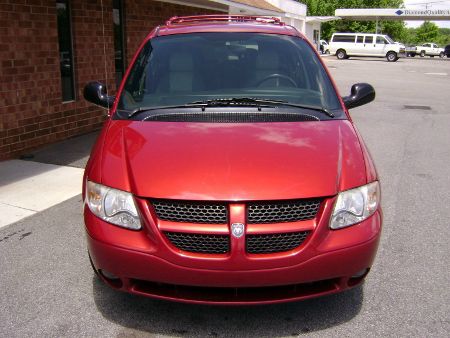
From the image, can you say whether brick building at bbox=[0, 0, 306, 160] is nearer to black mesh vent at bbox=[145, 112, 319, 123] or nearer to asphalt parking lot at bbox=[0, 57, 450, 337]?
asphalt parking lot at bbox=[0, 57, 450, 337]

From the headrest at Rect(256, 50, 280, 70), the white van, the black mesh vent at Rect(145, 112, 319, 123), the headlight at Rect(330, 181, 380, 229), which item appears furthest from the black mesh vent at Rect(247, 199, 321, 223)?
the white van

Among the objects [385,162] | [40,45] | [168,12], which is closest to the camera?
[385,162]

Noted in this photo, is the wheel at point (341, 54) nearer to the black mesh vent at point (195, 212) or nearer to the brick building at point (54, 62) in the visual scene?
the brick building at point (54, 62)

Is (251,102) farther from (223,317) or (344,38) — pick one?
(344,38)

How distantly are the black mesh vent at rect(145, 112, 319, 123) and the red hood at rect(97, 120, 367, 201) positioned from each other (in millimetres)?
82

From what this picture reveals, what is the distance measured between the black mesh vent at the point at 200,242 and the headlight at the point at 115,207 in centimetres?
23

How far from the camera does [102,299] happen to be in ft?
11.2

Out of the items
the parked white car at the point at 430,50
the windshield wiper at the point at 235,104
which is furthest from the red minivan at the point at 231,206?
the parked white car at the point at 430,50

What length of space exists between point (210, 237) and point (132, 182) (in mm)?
560

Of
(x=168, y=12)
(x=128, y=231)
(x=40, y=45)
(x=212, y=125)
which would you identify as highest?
(x=168, y=12)

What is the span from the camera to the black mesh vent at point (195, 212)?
2.70 metres

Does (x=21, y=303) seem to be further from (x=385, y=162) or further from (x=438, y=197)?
(x=385, y=162)

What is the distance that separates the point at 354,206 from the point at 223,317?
1081 millimetres

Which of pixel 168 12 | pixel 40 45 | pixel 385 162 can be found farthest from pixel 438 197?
pixel 168 12
